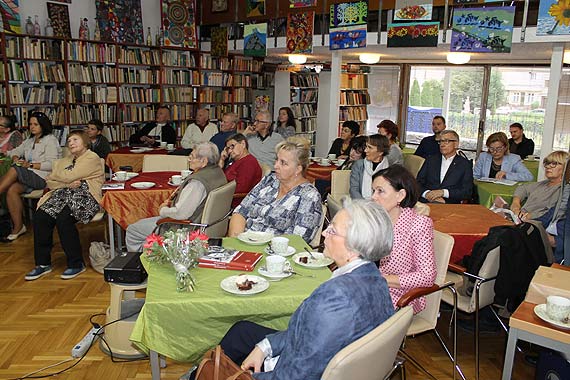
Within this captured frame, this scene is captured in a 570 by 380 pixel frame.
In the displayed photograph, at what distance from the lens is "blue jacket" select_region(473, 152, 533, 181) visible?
220 inches

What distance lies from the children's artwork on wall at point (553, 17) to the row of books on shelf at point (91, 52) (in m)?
6.39

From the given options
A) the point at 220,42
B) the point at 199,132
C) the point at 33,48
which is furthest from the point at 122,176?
the point at 220,42

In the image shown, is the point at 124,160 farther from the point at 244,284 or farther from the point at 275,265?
the point at 244,284

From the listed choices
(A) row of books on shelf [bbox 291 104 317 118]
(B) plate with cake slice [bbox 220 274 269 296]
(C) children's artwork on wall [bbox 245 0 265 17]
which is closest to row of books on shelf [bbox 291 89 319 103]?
(A) row of books on shelf [bbox 291 104 317 118]

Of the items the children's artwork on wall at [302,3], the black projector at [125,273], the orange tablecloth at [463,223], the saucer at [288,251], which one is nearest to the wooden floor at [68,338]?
the black projector at [125,273]

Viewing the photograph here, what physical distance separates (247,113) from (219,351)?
365 inches

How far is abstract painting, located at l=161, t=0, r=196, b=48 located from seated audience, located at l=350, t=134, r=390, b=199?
5.63m

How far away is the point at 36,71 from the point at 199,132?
8.40 ft

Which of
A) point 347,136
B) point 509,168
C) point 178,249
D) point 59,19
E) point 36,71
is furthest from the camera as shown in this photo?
point 59,19

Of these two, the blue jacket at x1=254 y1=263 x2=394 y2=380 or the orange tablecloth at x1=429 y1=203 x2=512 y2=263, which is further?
the orange tablecloth at x1=429 y1=203 x2=512 y2=263

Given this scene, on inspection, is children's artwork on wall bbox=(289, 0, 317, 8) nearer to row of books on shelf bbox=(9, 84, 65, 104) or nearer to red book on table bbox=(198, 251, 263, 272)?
row of books on shelf bbox=(9, 84, 65, 104)

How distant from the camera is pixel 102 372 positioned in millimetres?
3115

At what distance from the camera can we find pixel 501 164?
5723 mm

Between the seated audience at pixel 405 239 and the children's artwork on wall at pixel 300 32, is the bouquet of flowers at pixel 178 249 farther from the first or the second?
the children's artwork on wall at pixel 300 32
